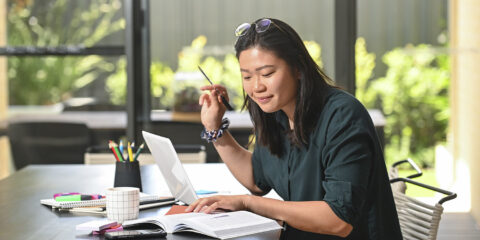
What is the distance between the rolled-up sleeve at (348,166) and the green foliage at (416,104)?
3.20 metres

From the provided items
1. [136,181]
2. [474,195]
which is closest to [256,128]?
[136,181]

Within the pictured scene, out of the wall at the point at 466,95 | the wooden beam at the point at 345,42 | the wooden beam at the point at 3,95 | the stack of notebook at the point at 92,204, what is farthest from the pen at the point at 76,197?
the wall at the point at 466,95

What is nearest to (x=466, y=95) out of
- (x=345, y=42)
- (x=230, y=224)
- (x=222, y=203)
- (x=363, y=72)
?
(x=363, y=72)

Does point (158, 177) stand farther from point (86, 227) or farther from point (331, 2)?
point (331, 2)

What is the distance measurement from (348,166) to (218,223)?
1.19ft

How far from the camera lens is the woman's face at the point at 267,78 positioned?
191 centimetres

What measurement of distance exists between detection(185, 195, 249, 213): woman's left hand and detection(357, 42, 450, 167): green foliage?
10.7 ft

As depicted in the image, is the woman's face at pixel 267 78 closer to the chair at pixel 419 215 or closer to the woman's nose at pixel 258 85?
the woman's nose at pixel 258 85

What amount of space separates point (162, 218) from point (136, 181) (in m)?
0.55

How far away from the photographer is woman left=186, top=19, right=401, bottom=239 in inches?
71.3

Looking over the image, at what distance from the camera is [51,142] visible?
15.9ft

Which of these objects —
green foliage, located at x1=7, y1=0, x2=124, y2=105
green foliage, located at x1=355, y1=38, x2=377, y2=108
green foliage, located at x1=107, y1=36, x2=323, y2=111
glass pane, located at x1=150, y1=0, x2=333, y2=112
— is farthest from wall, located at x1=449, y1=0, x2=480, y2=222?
green foliage, located at x1=7, y1=0, x2=124, y2=105

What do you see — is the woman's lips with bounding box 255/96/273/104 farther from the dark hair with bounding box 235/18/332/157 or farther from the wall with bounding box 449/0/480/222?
the wall with bounding box 449/0/480/222

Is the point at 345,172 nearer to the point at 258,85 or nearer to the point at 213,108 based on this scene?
the point at 258,85
